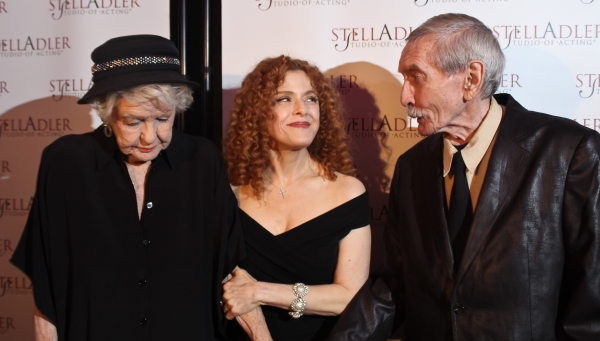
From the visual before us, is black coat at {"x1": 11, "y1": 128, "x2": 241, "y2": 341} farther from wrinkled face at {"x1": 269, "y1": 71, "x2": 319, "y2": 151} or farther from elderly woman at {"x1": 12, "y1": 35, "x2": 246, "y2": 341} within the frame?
wrinkled face at {"x1": 269, "y1": 71, "x2": 319, "y2": 151}

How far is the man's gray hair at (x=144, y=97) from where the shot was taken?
6.91 feet

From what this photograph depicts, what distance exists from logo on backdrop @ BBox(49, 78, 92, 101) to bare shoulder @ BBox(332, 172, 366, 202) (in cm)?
146

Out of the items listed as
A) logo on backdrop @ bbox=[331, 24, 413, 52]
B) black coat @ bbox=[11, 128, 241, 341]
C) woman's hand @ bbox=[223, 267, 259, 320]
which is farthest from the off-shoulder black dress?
logo on backdrop @ bbox=[331, 24, 413, 52]

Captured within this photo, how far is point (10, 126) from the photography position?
3.34m

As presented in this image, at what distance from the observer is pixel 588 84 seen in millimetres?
2859

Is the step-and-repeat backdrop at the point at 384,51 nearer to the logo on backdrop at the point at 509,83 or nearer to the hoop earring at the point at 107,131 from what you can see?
the logo on backdrop at the point at 509,83

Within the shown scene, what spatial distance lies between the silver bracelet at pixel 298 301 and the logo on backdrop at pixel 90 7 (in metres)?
1.68

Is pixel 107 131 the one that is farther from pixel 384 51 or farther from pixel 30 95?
pixel 384 51

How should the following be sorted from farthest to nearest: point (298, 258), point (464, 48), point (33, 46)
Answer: point (33, 46)
point (298, 258)
point (464, 48)

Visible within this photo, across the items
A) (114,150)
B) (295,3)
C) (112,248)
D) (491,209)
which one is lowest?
(112,248)

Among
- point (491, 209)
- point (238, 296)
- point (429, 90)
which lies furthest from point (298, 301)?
point (429, 90)

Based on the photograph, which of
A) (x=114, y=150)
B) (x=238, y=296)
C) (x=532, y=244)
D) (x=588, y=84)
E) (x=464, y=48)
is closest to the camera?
(x=532, y=244)

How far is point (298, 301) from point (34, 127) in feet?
5.84

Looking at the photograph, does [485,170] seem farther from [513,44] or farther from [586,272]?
[513,44]
